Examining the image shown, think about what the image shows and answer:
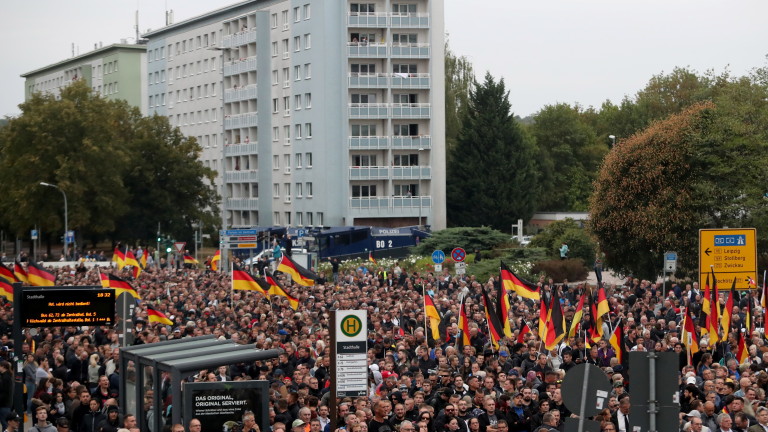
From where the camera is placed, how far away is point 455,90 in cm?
9506

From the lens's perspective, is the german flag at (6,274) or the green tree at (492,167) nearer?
the german flag at (6,274)

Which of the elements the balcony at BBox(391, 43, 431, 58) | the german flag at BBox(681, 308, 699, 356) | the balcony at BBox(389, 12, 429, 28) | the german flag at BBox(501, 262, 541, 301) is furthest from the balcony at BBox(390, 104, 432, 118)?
the german flag at BBox(681, 308, 699, 356)

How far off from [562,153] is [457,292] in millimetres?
63192

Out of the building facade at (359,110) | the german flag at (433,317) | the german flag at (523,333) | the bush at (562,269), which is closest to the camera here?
the german flag at (523,333)

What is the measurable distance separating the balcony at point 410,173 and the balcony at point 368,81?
5.28m

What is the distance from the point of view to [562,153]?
100 metres

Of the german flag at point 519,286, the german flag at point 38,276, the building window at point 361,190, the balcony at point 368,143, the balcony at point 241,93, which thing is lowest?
the german flag at point 519,286

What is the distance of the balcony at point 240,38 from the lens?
89519 millimetres

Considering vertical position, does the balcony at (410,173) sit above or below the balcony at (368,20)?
below

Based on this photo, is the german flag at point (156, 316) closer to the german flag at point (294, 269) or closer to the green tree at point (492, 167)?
the german flag at point (294, 269)

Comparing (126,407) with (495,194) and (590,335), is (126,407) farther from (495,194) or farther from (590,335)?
(495,194)

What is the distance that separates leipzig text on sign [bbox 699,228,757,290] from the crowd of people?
1.06 metres

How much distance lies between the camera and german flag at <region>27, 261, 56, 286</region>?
27609mm

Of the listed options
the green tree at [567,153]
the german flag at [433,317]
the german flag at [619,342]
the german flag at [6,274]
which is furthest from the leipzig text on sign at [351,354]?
the green tree at [567,153]
